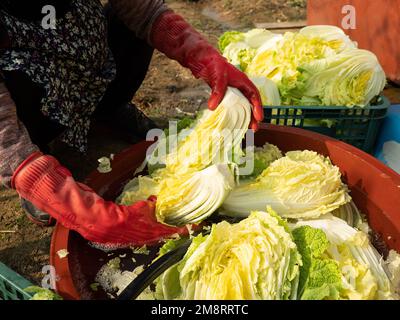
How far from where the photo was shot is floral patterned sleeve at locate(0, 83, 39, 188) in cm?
227

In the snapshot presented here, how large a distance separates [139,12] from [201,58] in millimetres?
574

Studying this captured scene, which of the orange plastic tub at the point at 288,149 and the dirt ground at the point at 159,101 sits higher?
the orange plastic tub at the point at 288,149

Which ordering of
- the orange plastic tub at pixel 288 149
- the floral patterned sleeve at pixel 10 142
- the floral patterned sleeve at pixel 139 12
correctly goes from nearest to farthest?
the orange plastic tub at pixel 288 149 → the floral patterned sleeve at pixel 10 142 → the floral patterned sleeve at pixel 139 12

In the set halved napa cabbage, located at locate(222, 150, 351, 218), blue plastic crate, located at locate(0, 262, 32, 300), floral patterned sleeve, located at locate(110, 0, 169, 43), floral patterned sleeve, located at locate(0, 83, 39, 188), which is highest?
floral patterned sleeve, located at locate(110, 0, 169, 43)

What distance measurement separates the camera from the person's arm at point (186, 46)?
9.18ft

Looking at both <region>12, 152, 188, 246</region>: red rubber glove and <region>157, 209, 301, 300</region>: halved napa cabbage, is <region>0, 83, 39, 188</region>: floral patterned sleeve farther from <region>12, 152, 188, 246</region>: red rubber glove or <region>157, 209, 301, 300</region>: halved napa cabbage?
<region>157, 209, 301, 300</region>: halved napa cabbage

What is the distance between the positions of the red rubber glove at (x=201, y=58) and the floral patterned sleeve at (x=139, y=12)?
0.16 ft

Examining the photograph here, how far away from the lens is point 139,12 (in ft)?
10.4

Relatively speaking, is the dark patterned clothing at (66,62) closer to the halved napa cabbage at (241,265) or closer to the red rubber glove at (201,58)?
the red rubber glove at (201,58)

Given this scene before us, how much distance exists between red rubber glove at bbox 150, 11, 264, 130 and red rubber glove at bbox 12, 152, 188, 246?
2.87ft

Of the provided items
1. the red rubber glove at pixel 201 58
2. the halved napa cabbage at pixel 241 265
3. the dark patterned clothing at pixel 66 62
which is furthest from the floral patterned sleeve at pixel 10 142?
the red rubber glove at pixel 201 58

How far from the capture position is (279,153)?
283cm

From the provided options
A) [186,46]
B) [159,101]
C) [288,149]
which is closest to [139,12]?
[186,46]

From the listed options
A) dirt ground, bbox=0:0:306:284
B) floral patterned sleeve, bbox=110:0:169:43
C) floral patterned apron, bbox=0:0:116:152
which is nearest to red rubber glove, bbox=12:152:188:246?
floral patterned apron, bbox=0:0:116:152
